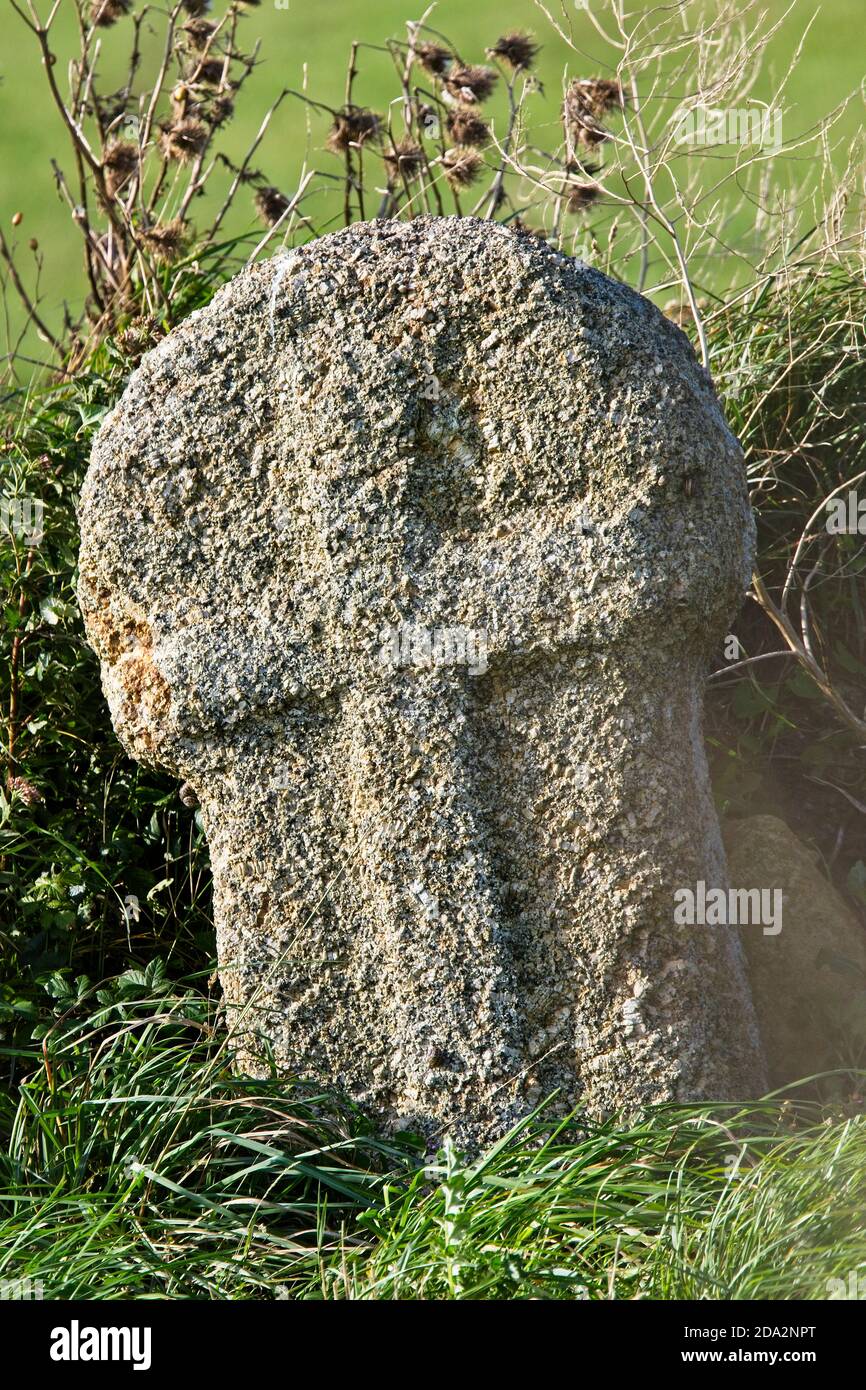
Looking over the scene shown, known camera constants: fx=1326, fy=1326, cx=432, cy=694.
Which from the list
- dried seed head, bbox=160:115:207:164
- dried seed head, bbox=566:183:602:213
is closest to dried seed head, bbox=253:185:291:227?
dried seed head, bbox=160:115:207:164

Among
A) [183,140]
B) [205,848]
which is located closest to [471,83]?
[183,140]

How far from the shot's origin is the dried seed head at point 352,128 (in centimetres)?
357

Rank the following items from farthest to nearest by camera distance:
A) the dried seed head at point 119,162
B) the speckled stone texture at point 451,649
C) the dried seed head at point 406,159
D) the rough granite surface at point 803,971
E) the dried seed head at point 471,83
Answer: the dried seed head at point 119,162 < the dried seed head at point 406,159 < the dried seed head at point 471,83 < the rough granite surface at point 803,971 < the speckled stone texture at point 451,649

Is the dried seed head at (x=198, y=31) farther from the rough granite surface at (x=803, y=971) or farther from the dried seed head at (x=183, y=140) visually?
the rough granite surface at (x=803, y=971)

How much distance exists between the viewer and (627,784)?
2254mm

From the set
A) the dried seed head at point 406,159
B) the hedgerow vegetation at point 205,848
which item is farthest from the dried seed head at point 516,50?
the dried seed head at point 406,159

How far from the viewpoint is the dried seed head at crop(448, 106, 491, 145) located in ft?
11.3

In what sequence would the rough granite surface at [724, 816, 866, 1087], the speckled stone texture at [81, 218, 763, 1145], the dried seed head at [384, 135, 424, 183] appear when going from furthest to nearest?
the dried seed head at [384, 135, 424, 183]
the rough granite surface at [724, 816, 866, 1087]
the speckled stone texture at [81, 218, 763, 1145]

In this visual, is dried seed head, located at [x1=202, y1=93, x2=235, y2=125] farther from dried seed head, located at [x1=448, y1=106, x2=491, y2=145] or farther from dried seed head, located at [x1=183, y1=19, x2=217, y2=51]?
dried seed head, located at [x1=448, y1=106, x2=491, y2=145]

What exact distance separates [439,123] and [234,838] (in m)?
2.26

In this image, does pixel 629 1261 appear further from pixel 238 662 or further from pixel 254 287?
pixel 254 287

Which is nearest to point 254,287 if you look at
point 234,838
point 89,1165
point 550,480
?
point 550,480

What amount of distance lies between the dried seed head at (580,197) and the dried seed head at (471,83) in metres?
0.33

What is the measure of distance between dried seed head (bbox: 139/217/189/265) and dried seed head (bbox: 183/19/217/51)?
1.75 feet
